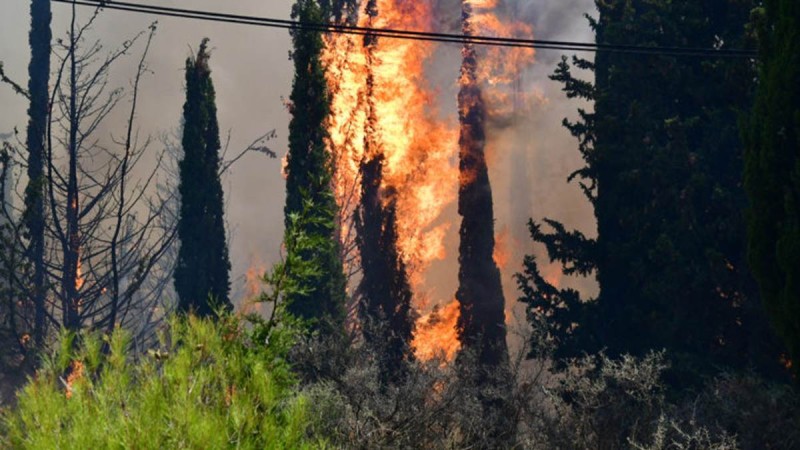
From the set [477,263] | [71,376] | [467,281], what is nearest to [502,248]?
[477,263]

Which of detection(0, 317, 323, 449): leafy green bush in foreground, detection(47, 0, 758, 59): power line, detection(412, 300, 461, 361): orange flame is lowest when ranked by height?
detection(412, 300, 461, 361): orange flame

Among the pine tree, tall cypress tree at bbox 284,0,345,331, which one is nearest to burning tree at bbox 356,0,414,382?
tall cypress tree at bbox 284,0,345,331

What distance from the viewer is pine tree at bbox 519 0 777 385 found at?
1557 centimetres

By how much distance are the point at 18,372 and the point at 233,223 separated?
1976 cm

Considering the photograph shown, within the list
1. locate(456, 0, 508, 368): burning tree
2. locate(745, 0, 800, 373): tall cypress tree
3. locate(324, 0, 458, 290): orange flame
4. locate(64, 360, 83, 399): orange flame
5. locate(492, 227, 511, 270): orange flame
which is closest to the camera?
locate(64, 360, 83, 399): orange flame

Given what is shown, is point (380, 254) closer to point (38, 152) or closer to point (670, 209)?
point (670, 209)

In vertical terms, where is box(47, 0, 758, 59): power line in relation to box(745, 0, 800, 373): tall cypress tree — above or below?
above

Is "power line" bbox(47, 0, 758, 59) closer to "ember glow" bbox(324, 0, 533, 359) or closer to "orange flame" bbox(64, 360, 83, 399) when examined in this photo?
"orange flame" bbox(64, 360, 83, 399)

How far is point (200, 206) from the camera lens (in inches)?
957

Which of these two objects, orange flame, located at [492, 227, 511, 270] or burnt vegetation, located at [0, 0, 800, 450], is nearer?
burnt vegetation, located at [0, 0, 800, 450]

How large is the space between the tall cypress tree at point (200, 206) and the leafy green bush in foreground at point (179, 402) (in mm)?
17001

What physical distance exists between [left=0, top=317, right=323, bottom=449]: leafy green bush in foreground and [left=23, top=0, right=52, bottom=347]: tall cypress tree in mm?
12283

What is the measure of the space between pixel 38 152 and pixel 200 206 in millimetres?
4114

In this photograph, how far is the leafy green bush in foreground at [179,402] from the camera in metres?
5.64
